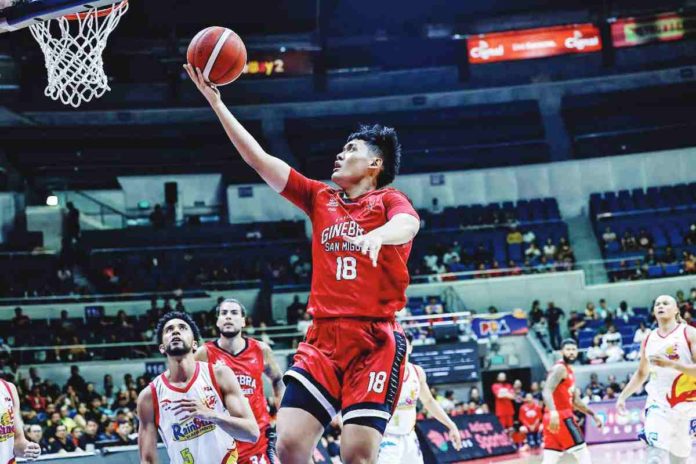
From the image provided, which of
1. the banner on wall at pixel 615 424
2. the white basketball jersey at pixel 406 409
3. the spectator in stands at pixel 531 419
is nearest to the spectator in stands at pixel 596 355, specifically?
the banner on wall at pixel 615 424

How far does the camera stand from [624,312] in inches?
931

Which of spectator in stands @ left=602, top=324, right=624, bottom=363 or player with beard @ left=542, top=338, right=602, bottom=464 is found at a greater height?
player with beard @ left=542, top=338, right=602, bottom=464

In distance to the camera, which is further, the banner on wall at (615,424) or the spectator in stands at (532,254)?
the spectator in stands at (532,254)

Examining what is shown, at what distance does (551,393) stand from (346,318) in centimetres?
667

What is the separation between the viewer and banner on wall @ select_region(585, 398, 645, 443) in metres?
20.0

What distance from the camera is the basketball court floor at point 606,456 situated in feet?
52.9

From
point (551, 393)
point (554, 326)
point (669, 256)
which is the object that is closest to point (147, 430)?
point (551, 393)

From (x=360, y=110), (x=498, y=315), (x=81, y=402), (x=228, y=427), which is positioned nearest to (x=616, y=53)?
(x=360, y=110)

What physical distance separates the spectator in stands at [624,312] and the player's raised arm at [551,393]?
12.5 metres

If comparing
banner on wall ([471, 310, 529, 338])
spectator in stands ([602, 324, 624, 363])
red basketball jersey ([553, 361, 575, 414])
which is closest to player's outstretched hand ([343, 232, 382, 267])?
red basketball jersey ([553, 361, 575, 414])

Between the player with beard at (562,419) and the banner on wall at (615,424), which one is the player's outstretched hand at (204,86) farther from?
the banner on wall at (615,424)

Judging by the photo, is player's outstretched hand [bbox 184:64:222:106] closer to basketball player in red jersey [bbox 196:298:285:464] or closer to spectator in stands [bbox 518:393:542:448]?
basketball player in red jersey [bbox 196:298:285:464]

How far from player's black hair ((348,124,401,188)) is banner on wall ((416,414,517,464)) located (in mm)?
12392

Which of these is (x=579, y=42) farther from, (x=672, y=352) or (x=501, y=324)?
(x=672, y=352)
